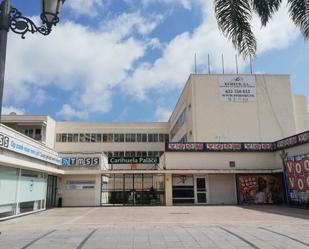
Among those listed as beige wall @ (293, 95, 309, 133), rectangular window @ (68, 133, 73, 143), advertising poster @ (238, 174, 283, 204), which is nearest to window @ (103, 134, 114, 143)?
rectangular window @ (68, 133, 73, 143)

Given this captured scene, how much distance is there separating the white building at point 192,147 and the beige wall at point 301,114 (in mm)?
111

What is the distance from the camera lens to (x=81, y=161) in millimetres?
24875

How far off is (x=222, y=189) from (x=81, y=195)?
11.1 meters

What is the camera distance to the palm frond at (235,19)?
6.17m

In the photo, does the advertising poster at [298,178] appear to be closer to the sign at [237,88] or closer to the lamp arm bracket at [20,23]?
the sign at [237,88]

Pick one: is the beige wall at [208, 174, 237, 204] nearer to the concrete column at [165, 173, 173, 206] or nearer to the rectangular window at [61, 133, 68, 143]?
the concrete column at [165, 173, 173, 206]

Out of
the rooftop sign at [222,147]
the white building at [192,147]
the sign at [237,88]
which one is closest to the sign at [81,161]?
the white building at [192,147]

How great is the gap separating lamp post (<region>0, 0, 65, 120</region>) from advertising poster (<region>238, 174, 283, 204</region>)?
2238cm

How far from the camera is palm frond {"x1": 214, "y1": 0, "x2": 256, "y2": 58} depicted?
6.17 meters

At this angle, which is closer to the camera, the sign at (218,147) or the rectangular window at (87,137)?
the sign at (218,147)

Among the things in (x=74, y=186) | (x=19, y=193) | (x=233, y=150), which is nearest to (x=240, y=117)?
(x=233, y=150)

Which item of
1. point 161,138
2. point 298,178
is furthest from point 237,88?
point 161,138

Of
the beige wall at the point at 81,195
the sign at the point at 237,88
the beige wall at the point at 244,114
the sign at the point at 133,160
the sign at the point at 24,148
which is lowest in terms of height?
the beige wall at the point at 81,195

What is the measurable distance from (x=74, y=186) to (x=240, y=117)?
17256 millimetres
